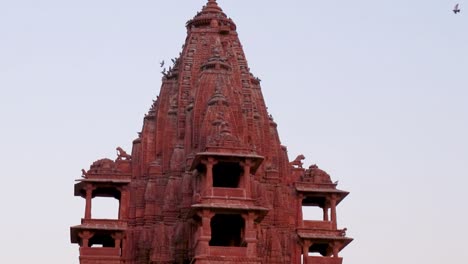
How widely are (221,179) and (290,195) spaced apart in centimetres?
381

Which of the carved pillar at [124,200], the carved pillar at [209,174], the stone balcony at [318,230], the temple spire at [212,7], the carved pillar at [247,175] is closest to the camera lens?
the carved pillar at [209,174]

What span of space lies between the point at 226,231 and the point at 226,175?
2.65 m

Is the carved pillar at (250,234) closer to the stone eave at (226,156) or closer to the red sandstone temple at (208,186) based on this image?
the red sandstone temple at (208,186)

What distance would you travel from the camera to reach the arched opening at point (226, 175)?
4856 cm

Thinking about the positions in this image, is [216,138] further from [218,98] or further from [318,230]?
[318,230]

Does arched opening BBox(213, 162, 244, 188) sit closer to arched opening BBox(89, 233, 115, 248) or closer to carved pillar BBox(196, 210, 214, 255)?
carved pillar BBox(196, 210, 214, 255)

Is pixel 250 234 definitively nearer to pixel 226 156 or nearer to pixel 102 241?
pixel 226 156

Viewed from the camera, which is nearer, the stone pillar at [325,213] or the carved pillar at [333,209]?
the carved pillar at [333,209]

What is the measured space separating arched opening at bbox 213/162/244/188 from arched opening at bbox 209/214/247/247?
1629 millimetres

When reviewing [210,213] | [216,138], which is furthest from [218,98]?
[210,213]

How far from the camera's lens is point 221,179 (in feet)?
165

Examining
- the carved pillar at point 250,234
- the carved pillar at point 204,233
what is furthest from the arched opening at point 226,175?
the carved pillar at point 204,233

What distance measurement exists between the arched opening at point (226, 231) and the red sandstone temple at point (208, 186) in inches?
2.0

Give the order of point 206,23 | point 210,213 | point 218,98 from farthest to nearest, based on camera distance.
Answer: point 206,23 → point 218,98 → point 210,213
